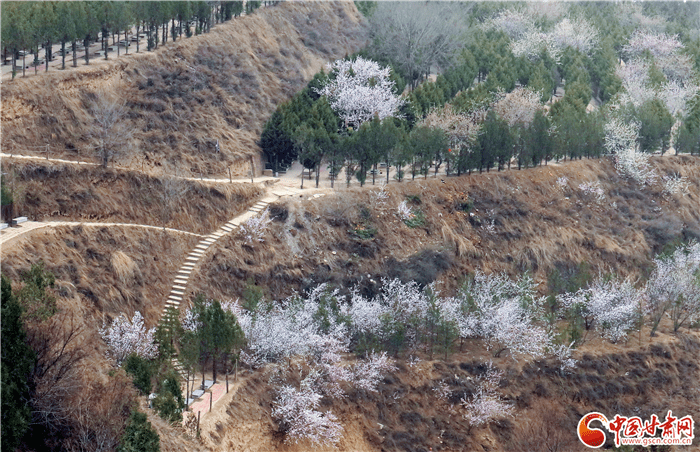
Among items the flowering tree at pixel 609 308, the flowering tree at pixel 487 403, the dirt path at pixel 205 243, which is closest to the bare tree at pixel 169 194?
the dirt path at pixel 205 243

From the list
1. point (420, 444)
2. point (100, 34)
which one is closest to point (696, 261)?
point (420, 444)

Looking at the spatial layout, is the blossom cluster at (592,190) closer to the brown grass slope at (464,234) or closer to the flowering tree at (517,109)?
the brown grass slope at (464,234)

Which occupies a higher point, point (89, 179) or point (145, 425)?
point (89, 179)

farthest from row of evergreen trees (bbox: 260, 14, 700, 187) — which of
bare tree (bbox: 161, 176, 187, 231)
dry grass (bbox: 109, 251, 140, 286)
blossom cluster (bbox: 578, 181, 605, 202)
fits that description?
dry grass (bbox: 109, 251, 140, 286)

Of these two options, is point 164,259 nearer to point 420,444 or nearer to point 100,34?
point 420,444

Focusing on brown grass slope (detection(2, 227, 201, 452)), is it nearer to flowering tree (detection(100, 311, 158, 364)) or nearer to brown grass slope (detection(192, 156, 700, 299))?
flowering tree (detection(100, 311, 158, 364))
